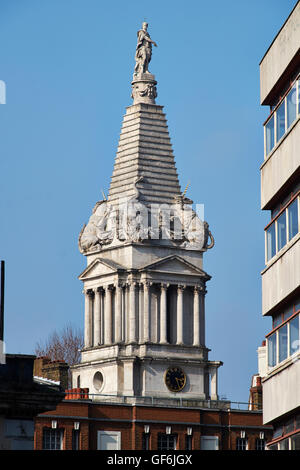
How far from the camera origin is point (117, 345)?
158 m

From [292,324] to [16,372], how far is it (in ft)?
36.9

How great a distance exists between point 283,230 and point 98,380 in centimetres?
7907

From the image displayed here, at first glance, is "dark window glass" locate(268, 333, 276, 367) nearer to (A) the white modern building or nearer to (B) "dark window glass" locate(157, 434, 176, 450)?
(A) the white modern building

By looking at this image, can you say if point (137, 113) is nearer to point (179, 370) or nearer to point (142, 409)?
point (179, 370)

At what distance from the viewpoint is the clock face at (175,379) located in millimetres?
157750

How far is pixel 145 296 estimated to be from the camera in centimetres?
15800

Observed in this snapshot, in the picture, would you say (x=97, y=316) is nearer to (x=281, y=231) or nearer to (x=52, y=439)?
(x=52, y=439)

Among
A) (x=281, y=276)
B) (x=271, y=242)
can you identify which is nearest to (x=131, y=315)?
(x=271, y=242)

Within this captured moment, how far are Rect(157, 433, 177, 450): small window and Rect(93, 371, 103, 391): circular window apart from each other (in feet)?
64.2

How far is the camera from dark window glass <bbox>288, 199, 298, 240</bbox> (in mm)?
78812

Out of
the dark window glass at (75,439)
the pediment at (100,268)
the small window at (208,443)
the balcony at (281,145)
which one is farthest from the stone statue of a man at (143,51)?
the balcony at (281,145)
